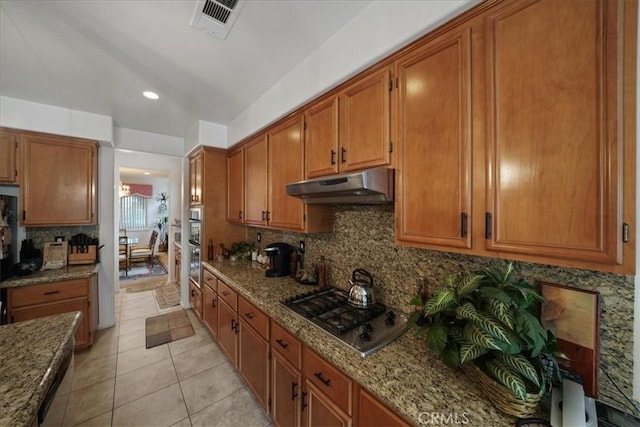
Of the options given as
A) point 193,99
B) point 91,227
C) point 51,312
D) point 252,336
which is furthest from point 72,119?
point 252,336

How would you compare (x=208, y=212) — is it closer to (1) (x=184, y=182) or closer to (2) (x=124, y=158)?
(1) (x=184, y=182)

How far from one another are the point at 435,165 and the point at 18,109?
389cm

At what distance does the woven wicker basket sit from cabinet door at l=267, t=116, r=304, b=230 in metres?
1.38

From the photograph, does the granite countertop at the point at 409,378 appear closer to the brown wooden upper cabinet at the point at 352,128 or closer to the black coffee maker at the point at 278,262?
the black coffee maker at the point at 278,262

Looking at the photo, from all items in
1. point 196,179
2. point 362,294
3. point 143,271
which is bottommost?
point 143,271

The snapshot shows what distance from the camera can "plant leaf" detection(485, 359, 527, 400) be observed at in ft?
2.36

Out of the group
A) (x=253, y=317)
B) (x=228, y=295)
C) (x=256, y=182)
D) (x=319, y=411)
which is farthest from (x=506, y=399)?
(x=256, y=182)

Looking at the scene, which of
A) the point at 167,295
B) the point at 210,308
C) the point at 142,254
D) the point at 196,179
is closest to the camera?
the point at 210,308

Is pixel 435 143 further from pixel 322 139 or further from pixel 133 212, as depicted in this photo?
pixel 133 212

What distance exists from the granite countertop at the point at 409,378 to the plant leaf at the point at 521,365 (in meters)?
0.17

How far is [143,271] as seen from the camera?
5.74 m

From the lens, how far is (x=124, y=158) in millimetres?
4703

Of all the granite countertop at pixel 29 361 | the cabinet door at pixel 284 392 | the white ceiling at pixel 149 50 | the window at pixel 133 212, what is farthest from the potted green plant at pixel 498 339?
the window at pixel 133 212

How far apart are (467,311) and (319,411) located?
3.06ft
